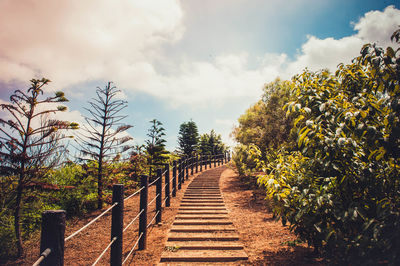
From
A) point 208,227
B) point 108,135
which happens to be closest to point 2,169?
point 108,135

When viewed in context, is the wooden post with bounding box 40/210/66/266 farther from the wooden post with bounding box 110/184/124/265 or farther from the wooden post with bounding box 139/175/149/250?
the wooden post with bounding box 139/175/149/250

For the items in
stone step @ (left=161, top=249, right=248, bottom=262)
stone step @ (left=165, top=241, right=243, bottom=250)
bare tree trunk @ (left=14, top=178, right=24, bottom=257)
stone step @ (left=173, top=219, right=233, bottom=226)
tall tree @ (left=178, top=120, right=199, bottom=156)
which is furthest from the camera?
tall tree @ (left=178, top=120, right=199, bottom=156)

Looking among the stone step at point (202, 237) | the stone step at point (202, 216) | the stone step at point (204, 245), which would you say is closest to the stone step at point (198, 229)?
the stone step at point (202, 237)

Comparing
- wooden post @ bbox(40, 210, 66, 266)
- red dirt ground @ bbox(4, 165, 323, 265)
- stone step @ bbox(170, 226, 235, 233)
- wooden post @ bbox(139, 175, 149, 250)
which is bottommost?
red dirt ground @ bbox(4, 165, 323, 265)

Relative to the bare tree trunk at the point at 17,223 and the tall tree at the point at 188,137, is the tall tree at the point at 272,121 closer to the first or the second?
the bare tree trunk at the point at 17,223

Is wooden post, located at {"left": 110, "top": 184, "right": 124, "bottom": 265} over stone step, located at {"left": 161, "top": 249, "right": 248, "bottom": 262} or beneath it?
over

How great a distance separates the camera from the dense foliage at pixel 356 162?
6.20ft

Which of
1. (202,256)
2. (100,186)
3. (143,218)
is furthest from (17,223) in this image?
(202,256)

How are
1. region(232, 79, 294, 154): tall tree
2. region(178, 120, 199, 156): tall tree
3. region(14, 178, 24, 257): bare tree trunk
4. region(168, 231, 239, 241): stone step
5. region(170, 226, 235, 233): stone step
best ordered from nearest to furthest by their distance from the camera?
region(168, 231, 239, 241): stone step, region(170, 226, 235, 233): stone step, region(14, 178, 24, 257): bare tree trunk, region(232, 79, 294, 154): tall tree, region(178, 120, 199, 156): tall tree

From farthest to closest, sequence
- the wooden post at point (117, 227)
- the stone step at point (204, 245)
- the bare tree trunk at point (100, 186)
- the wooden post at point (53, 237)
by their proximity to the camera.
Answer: the bare tree trunk at point (100, 186), the stone step at point (204, 245), the wooden post at point (117, 227), the wooden post at point (53, 237)

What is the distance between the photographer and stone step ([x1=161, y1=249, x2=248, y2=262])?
3.46 meters

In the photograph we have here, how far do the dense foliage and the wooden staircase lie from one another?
59.2 inches

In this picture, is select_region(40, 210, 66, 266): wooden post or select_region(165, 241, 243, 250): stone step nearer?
select_region(40, 210, 66, 266): wooden post

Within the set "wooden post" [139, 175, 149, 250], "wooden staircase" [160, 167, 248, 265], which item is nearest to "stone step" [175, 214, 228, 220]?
"wooden staircase" [160, 167, 248, 265]
